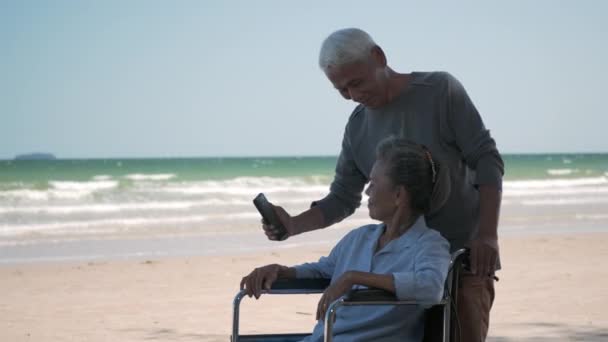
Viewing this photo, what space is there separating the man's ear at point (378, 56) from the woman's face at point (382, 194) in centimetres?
31

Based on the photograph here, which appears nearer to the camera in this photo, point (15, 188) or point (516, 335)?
point (516, 335)

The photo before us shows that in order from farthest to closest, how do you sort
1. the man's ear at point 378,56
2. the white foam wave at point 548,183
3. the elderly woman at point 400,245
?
the white foam wave at point 548,183 → the man's ear at point 378,56 → the elderly woman at point 400,245

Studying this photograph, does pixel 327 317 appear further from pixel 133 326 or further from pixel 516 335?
pixel 133 326

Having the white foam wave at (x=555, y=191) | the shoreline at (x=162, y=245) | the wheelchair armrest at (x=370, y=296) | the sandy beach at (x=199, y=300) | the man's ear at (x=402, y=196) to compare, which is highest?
the man's ear at (x=402, y=196)

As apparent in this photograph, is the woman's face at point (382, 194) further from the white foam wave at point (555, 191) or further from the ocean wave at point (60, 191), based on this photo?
the white foam wave at point (555, 191)

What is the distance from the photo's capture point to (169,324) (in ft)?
19.5

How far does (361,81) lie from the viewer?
9.13ft

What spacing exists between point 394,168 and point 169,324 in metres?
3.61

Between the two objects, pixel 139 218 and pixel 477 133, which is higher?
pixel 477 133

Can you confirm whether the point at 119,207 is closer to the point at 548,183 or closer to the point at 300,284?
the point at 548,183

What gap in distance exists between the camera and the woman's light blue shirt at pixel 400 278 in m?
2.50

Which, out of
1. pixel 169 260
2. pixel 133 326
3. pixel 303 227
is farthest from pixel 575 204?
pixel 303 227

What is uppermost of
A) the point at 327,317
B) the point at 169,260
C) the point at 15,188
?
the point at 327,317

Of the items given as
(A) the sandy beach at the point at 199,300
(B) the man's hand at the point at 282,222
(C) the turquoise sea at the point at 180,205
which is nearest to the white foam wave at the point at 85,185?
(C) the turquoise sea at the point at 180,205
